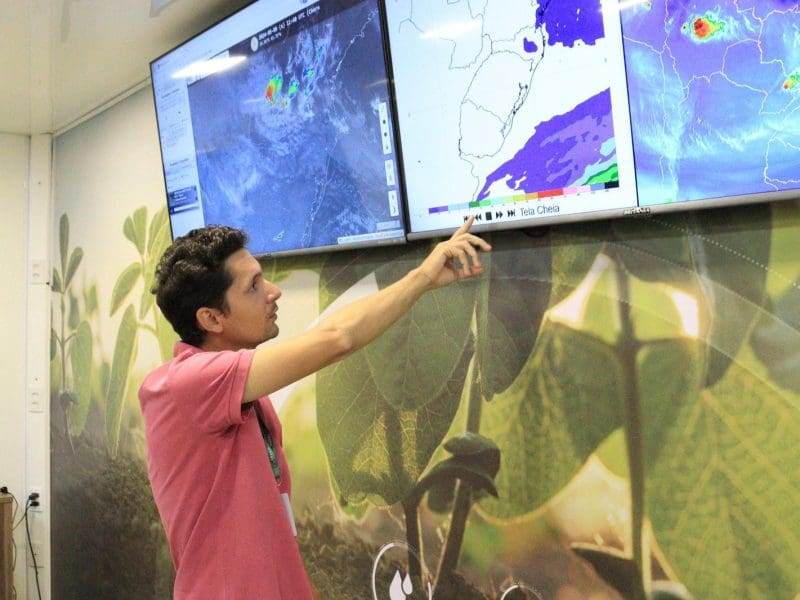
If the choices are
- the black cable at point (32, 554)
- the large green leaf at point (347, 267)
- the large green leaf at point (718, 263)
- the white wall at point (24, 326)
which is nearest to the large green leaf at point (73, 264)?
the white wall at point (24, 326)

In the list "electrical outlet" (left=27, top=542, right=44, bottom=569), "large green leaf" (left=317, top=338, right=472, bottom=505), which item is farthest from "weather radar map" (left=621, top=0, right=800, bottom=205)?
"electrical outlet" (left=27, top=542, right=44, bottom=569)

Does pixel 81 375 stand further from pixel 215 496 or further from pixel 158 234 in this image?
pixel 215 496

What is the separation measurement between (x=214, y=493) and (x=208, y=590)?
0.19 metres

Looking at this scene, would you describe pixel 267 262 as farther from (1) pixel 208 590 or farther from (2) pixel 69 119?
(2) pixel 69 119

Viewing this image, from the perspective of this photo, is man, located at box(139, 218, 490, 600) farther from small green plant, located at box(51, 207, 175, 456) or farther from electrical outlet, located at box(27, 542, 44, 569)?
electrical outlet, located at box(27, 542, 44, 569)

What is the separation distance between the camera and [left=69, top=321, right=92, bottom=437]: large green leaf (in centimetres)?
405

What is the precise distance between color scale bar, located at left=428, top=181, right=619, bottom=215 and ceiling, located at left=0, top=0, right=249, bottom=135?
1.27 metres

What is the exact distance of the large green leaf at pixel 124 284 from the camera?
3.68 meters

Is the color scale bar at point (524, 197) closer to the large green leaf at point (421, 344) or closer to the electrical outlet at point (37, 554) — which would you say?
the large green leaf at point (421, 344)

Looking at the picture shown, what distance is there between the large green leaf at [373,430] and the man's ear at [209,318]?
72cm

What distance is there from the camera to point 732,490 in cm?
166

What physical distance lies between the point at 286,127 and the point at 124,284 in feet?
5.31

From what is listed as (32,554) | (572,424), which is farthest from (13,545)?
(572,424)

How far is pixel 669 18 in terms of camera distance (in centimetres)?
160
